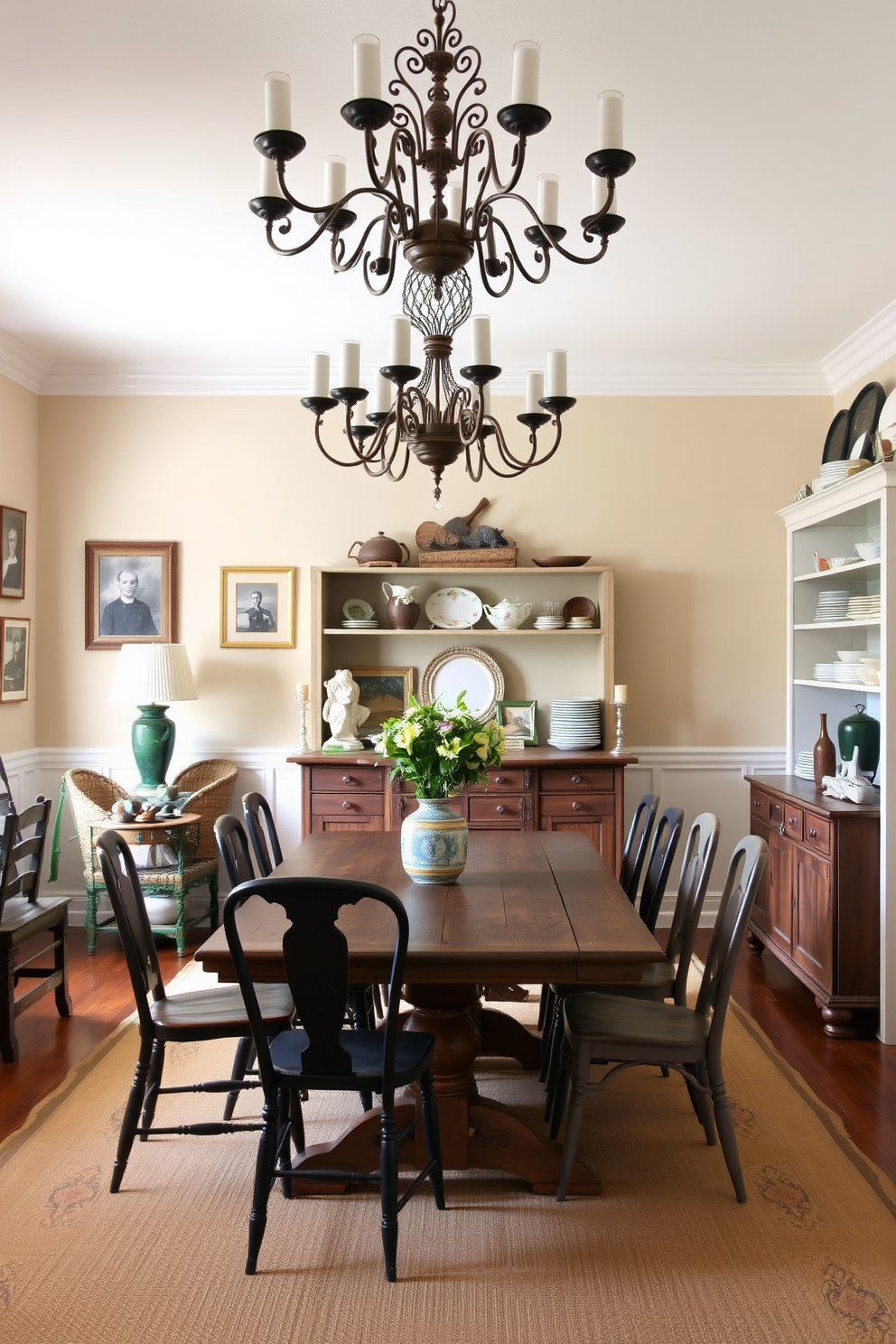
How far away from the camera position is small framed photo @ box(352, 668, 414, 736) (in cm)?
566

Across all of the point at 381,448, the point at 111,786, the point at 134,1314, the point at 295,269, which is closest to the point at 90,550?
the point at 111,786

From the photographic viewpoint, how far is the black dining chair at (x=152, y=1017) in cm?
270

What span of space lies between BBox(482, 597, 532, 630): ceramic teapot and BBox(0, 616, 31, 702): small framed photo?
2.52 m

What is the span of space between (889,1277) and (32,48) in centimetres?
374

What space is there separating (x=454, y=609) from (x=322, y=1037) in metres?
3.50

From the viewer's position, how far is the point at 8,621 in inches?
209

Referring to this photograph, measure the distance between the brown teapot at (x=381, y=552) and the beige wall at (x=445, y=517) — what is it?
197 mm

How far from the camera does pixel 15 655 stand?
5.40 m

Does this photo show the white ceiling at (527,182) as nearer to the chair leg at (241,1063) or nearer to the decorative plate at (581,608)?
the decorative plate at (581,608)

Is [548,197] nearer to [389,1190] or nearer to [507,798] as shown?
[389,1190]

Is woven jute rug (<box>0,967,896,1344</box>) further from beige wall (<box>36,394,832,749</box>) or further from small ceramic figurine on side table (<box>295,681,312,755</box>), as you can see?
beige wall (<box>36,394,832,749</box>)

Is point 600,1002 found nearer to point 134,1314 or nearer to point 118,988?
point 134,1314

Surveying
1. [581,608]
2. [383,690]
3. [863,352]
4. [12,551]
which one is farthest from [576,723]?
[12,551]

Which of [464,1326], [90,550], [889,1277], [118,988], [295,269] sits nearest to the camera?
[464,1326]
